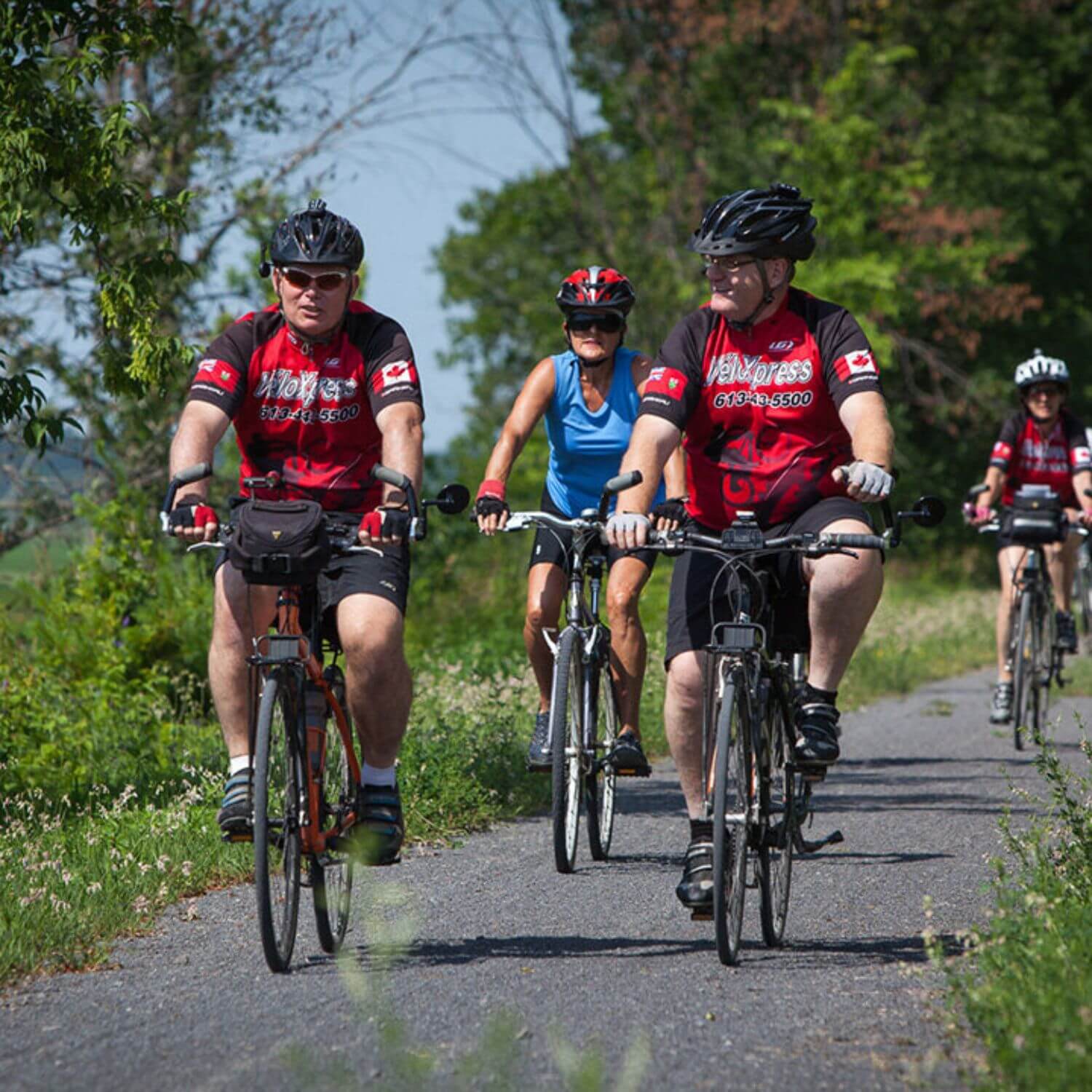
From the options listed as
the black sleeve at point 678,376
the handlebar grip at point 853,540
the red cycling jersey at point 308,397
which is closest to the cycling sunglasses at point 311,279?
the red cycling jersey at point 308,397

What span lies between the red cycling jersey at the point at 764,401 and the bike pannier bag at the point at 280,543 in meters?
1.32

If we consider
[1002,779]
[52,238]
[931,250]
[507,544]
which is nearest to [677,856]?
[1002,779]

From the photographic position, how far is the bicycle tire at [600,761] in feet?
24.5

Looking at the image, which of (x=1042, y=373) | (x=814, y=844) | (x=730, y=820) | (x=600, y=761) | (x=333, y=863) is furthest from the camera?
(x=1042, y=373)

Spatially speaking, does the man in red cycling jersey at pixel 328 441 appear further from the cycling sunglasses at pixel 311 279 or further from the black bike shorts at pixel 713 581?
the black bike shorts at pixel 713 581

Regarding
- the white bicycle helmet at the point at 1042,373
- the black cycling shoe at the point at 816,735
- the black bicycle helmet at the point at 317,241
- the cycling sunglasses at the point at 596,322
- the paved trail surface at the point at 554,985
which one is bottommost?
the paved trail surface at the point at 554,985

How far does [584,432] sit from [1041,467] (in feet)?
18.0

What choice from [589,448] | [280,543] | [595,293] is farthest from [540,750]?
[280,543]

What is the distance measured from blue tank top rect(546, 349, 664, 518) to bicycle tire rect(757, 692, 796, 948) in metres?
2.32

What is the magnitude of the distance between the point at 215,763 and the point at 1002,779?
4069 millimetres

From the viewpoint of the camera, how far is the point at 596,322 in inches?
312

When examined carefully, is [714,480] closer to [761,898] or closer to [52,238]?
[761,898]

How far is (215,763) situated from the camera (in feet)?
29.0

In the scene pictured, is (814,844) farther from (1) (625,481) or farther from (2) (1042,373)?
(2) (1042,373)
